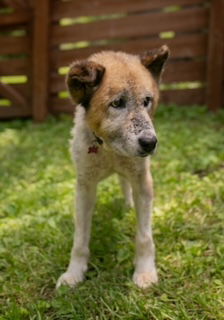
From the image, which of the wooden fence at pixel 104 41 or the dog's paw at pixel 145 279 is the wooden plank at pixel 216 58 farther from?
the dog's paw at pixel 145 279

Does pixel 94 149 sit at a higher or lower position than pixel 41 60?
higher

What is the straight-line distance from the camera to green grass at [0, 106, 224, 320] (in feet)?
10.5

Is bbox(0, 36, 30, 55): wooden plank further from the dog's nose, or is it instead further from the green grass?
the dog's nose

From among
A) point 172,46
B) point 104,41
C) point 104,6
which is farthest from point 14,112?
point 172,46

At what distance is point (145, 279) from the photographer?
349 cm

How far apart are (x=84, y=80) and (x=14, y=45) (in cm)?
608

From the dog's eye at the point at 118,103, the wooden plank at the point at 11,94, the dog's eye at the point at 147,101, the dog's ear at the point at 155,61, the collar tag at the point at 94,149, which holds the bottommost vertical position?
the wooden plank at the point at 11,94

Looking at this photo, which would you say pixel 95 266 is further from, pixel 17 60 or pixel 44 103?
pixel 17 60

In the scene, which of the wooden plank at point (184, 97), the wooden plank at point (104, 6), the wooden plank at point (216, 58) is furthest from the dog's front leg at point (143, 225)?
the wooden plank at point (104, 6)

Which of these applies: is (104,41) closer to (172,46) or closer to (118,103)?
(172,46)

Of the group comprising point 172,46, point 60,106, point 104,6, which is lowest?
point 60,106

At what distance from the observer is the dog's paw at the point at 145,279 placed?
11.3 ft

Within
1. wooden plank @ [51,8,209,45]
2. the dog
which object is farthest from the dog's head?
wooden plank @ [51,8,209,45]

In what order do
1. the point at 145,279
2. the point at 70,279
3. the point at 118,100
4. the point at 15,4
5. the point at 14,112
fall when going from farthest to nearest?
the point at 14,112 → the point at 15,4 → the point at 70,279 → the point at 145,279 → the point at 118,100
